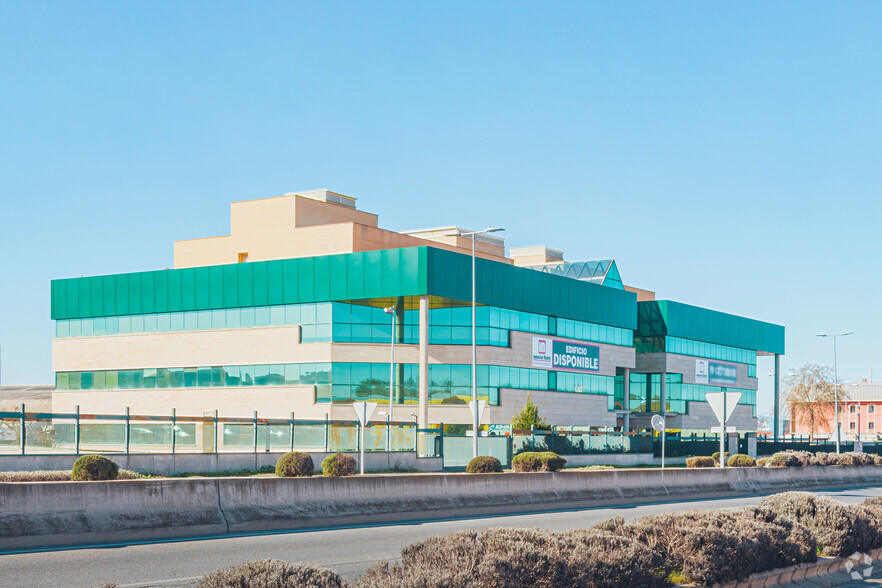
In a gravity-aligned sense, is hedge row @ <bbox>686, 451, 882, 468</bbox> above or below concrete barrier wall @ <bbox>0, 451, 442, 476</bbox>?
below

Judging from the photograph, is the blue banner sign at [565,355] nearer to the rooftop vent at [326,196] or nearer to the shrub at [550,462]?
the rooftop vent at [326,196]

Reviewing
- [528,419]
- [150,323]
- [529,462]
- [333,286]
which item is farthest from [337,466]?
[150,323]

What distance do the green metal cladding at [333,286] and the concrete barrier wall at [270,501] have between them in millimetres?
26540

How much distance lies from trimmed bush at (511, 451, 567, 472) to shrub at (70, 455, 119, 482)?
1427 cm

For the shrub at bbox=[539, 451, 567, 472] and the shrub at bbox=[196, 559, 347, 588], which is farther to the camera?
the shrub at bbox=[539, 451, 567, 472]

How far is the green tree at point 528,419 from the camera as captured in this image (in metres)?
56.2

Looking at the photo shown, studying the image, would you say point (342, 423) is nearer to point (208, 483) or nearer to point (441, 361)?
point (441, 361)

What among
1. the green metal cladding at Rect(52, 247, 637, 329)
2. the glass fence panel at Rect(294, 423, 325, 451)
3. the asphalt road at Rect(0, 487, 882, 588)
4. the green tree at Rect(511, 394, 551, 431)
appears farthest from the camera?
the green tree at Rect(511, 394, 551, 431)

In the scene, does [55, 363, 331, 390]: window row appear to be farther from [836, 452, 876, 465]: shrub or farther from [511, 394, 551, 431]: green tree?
[836, 452, 876, 465]: shrub

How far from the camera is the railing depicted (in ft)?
98.3

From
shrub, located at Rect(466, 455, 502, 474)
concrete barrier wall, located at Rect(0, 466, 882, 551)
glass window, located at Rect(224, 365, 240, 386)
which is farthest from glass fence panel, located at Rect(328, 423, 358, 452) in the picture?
glass window, located at Rect(224, 365, 240, 386)

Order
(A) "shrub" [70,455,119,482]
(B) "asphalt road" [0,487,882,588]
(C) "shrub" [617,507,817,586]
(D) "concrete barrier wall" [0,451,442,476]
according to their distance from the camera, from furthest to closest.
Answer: (D) "concrete barrier wall" [0,451,442,476]
(A) "shrub" [70,455,119,482]
(B) "asphalt road" [0,487,882,588]
(C) "shrub" [617,507,817,586]

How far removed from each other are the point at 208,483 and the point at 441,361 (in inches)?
1569

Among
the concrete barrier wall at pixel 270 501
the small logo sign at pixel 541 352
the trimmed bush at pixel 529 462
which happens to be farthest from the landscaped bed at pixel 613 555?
the small logo sign at pixel 541 352
